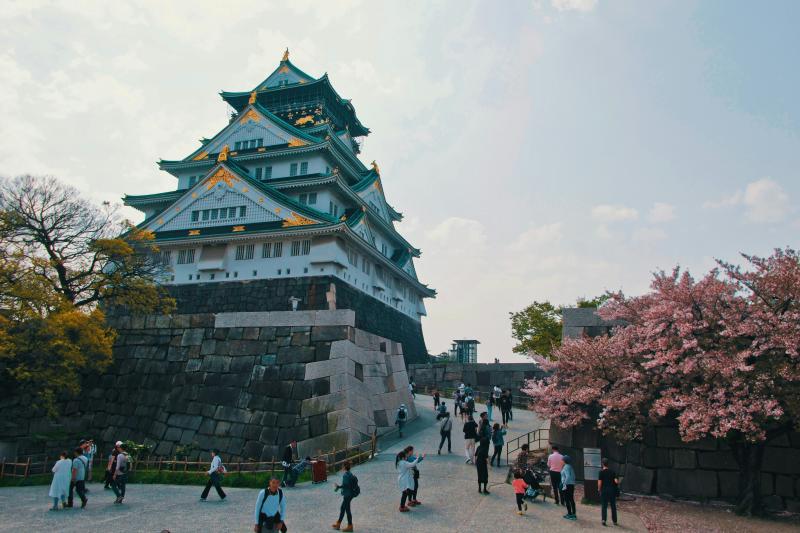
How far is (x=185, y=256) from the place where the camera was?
111ft

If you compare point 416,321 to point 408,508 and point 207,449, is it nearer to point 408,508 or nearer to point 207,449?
point 207,449

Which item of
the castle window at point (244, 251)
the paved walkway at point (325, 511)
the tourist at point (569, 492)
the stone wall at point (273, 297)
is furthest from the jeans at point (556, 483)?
the castle window at point (244, 251)

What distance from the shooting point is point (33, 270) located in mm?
19688

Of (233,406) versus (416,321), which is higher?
(416,321)

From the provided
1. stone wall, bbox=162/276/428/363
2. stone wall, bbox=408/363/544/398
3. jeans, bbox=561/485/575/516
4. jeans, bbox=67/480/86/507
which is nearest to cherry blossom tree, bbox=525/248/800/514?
jeans, bbox=561/485/575/516

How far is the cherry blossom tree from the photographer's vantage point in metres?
11.1

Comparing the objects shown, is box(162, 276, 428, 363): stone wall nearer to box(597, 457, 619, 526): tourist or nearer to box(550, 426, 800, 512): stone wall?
box(550, 426, 800, 512): stone wall

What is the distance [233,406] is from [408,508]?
31.6 feet

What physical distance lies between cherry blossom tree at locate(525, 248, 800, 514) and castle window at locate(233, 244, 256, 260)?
877 inches

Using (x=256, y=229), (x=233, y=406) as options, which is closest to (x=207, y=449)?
(x=233, y=406)

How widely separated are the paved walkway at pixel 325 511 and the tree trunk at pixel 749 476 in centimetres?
278

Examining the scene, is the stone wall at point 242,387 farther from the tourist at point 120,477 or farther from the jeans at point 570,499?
the jeans at point 570,499

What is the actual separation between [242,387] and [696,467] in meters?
14.1

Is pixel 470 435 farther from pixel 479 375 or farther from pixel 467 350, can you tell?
pixel 467 350
